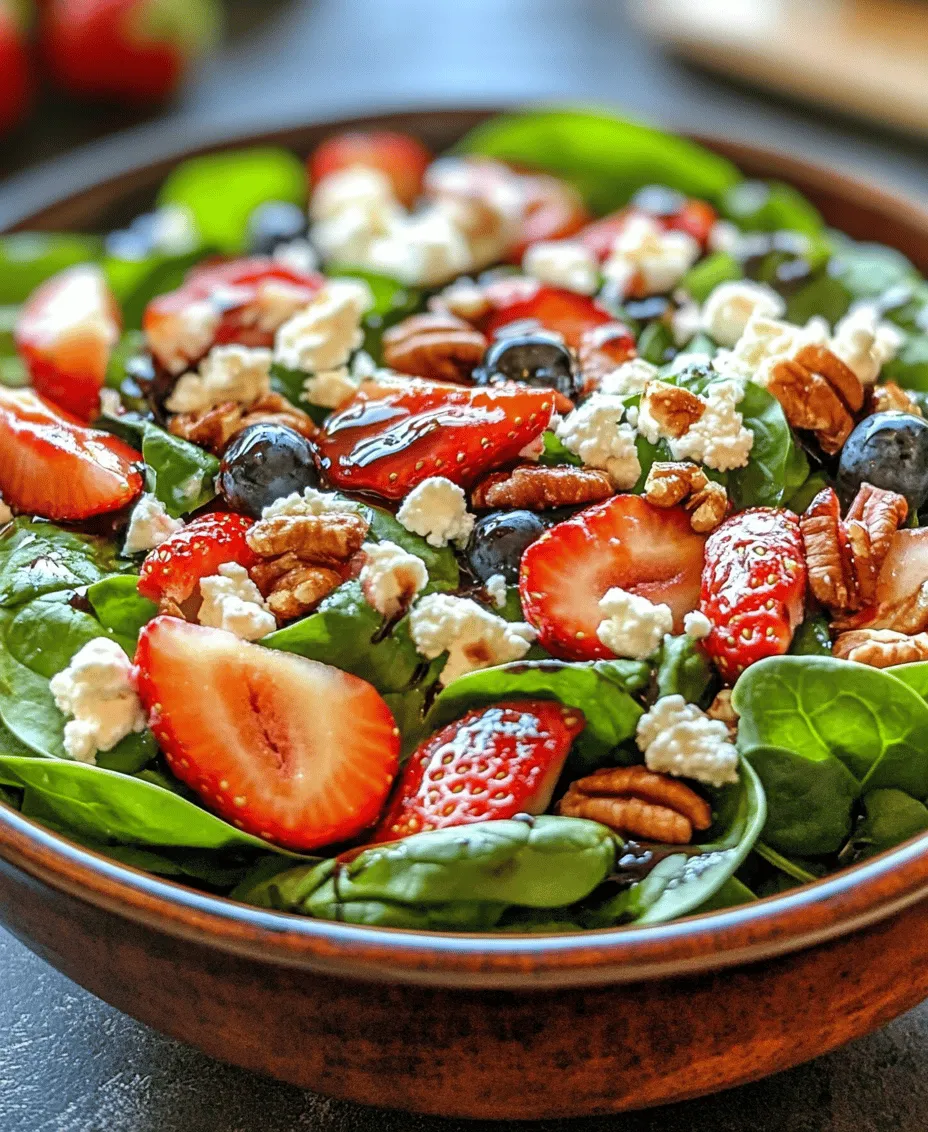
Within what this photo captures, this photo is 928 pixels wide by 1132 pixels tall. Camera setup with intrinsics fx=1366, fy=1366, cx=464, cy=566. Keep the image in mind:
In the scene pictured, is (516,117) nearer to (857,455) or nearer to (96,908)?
(857,455)

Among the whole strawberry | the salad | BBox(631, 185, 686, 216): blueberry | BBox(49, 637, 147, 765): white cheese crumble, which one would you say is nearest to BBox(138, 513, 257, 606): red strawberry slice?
the salad

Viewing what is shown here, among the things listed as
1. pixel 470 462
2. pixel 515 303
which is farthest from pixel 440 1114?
pixel 515 303

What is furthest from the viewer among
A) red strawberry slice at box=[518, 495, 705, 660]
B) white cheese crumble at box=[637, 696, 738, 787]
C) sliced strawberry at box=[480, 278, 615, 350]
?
sliced strawberry at box=[480, 278, 615, 350]

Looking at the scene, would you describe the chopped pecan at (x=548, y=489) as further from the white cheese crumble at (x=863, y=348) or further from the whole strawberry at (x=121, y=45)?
the whole strawberry at (x=121, y=45)

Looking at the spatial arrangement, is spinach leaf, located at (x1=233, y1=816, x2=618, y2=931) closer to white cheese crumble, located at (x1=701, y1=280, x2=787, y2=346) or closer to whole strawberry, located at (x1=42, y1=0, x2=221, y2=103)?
white cheese crumble, located at (x1=701, y1=280, x2=787, y2=346)

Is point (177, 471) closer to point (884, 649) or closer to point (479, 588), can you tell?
point (479, 588)

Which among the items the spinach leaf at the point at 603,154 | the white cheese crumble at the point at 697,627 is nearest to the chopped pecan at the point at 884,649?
the white cheese crumble at the point at 697,627

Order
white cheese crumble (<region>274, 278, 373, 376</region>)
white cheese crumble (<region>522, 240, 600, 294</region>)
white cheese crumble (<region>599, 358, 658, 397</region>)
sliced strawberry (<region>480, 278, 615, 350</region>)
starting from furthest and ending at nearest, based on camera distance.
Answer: white cheese crumble (<region>522, 240, 600, 294</region>) < sliced strawberry (<region>480, 278, 615, 350</region>) < white cheese crumble (<region>274, 278, 373, 376</region>) < white cheese crumble (<region>599, 358, 658, 397</region>)
